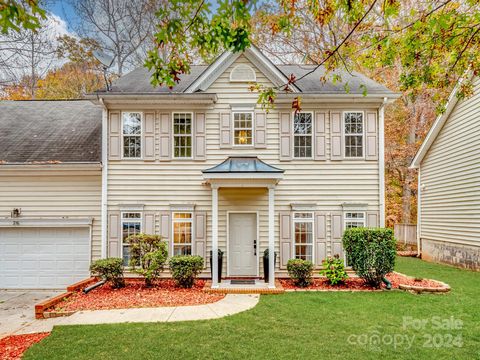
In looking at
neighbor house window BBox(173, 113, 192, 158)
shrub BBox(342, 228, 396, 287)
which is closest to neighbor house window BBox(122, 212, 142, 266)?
neighbor house window BBox(173, 113, 192, 158)

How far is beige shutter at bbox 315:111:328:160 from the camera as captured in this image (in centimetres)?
1112

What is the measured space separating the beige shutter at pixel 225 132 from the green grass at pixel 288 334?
16.6 feet

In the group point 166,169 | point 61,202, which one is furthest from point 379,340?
point 61,202

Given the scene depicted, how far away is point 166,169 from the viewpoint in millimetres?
11102

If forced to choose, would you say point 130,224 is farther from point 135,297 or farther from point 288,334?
point 288,334

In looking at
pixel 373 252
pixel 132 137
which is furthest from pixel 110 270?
pixel 373 252

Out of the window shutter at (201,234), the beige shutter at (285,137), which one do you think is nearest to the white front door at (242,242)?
the window shutter at (201,234)

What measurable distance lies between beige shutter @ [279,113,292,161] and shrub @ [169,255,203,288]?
4214 mm

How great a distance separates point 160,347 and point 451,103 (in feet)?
45.0

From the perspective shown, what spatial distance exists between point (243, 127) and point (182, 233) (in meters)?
3.91

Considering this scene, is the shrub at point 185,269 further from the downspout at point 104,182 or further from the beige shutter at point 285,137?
the beige shutter at point 285,137

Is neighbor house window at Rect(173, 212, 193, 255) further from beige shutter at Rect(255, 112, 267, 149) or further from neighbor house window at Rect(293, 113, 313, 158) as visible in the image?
neighbor house window at Rect(293, 113, 313, 158)

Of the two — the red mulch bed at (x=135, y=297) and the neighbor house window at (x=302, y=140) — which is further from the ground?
the neighbor house window at (x=302, y=140)

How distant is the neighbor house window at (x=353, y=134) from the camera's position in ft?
36.5
